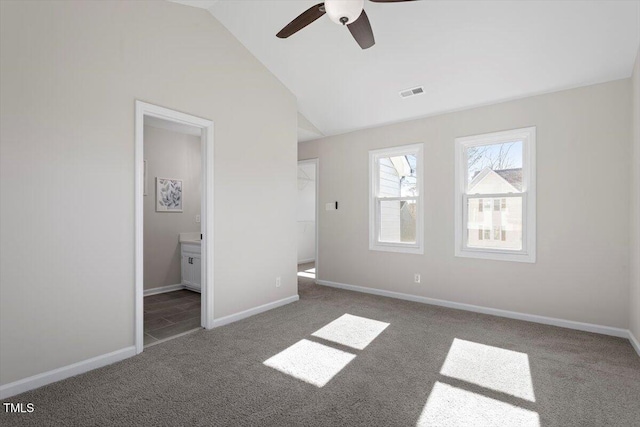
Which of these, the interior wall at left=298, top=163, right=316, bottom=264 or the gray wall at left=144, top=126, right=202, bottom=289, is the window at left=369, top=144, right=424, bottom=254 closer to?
the gray wall at left=144, top=126, right=202, bottom=289

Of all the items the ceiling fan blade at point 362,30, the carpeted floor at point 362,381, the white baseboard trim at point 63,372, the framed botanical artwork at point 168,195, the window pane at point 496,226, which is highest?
the ceiling fan blade at point 362,30

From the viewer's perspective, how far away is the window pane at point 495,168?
386cm

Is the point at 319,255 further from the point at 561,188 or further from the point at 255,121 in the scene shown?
the point at 561,188

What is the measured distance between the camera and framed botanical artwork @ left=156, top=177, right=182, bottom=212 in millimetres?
5215

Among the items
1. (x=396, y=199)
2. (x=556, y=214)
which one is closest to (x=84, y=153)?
(x=396, y=199)

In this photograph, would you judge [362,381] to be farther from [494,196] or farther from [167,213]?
[167,213]

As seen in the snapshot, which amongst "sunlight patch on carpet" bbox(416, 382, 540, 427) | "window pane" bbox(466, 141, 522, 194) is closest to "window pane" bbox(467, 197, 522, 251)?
"window pane" bbox(466, 141, 522, 194)

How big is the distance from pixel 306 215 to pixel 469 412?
21.7ft

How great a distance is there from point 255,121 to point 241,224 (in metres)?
1.27

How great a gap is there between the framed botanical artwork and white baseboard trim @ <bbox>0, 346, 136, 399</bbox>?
9.54 ft

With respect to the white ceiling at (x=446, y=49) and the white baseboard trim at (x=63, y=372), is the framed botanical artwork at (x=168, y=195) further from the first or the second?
the white baseboard trim at (x=63, y=372)

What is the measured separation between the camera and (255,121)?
3.95 metres

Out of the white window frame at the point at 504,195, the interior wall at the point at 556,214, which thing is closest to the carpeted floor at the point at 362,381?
the interior wall at the point at 556,214

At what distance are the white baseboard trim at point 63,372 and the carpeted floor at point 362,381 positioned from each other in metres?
0.07
